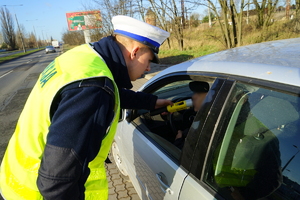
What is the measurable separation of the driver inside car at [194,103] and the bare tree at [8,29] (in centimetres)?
6795

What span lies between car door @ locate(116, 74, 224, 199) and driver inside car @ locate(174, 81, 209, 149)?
14 centimetres

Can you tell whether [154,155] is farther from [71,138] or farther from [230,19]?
[230,19]

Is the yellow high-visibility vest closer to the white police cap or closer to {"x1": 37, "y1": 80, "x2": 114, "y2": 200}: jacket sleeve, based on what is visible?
{"x1": 37, "y1": 80, "x2": 114, "y2": 200}: jacket sleeve

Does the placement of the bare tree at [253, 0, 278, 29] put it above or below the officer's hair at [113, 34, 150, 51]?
above

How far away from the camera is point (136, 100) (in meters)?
1.98

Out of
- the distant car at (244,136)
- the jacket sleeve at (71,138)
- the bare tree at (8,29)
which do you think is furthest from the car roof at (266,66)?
the bare tree at (8,29)

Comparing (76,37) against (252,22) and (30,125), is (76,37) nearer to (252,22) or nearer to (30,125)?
(252,22)

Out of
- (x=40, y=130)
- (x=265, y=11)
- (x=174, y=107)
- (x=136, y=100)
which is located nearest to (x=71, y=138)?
(x=40, y=130)

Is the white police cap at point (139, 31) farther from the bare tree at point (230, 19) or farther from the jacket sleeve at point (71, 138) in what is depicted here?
the bare tree at point (230, 19)

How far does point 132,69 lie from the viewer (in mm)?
1306

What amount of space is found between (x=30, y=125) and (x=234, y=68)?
1.09 m

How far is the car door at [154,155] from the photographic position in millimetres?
1331

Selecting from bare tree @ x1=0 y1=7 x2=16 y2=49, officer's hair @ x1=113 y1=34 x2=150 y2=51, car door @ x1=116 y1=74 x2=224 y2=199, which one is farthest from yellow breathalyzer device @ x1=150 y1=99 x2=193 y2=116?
bare tree @ x1=0 y1=7 x2=16 y2=49

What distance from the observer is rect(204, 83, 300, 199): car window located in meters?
0.97
